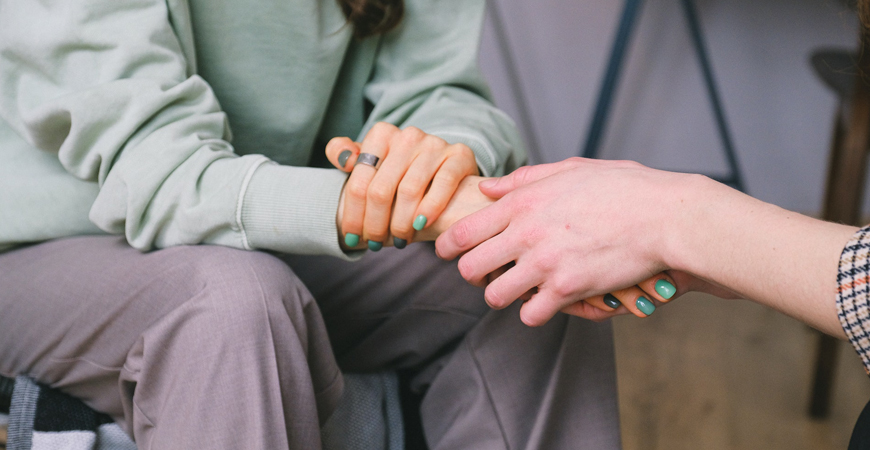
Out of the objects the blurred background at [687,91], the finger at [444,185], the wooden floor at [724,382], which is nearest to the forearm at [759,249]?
the finger at [444,185]

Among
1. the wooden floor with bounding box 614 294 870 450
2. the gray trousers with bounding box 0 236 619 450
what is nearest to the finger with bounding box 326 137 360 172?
the gray trousers with bounding box 0 236 619 450

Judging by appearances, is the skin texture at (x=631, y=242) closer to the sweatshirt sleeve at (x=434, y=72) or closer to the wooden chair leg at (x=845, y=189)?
the sweatshirt sleeve at (x=434, y=72)

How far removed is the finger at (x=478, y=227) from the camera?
65cm

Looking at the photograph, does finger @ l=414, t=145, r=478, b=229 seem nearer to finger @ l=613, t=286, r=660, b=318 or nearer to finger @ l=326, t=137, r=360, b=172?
finger @ l=326, t=137, r=360, b=172

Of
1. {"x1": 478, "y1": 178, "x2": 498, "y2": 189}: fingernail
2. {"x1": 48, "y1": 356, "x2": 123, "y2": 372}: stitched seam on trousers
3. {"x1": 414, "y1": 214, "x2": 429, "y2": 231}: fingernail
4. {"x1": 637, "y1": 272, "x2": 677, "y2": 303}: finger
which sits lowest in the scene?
{"x1": 48, "y1": 356, "x2": 123, "y2": 372}: stitched seam on trousers

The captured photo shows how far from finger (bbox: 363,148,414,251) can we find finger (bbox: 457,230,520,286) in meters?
0.09

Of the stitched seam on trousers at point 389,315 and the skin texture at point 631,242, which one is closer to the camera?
the skin texture at point 631,242

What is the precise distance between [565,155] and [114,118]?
1817 millimetres

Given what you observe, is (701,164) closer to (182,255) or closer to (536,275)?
(536,275)

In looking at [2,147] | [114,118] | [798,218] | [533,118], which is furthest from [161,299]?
[533,118]

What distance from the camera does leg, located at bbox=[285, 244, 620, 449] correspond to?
0.69 metres

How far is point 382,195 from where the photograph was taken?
2.11ft

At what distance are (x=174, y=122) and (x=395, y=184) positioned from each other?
0.23m

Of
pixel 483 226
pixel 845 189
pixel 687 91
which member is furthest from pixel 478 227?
pixel 687 91
